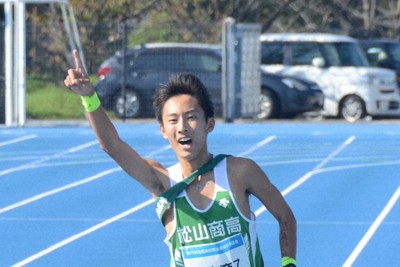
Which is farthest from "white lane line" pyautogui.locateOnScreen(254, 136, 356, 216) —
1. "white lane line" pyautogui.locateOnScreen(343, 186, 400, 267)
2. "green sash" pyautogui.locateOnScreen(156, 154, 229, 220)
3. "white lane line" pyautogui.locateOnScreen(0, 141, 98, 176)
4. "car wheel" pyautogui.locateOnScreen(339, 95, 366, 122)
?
"green sash" pyautogui.locateOnScreen(156, 154, 229, 220)

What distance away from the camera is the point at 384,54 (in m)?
28.9

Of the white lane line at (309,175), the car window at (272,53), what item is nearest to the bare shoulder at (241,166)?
the white lane line at (309,175)

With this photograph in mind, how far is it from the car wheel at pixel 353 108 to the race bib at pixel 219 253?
21049mm

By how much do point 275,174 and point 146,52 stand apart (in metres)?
9.70

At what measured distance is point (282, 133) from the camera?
22.5 meters

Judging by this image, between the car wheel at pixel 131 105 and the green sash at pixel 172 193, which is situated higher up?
the green sash at pixel 172 193

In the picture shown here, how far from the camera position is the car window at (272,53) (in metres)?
26.8

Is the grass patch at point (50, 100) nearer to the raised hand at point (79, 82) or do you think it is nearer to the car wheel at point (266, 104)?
the car wheel at point (266, 104)

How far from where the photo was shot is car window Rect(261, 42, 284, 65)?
26.8 m

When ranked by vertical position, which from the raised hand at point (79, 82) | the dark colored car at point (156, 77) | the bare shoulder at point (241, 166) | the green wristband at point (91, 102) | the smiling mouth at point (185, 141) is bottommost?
the dark colored car at point (156, 77)

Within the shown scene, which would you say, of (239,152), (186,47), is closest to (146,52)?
(186,47)

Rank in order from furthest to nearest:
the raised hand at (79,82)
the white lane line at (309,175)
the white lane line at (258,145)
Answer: the white lane line at (258,145), the white lane line at (309,175), the raised hand at (79,82)

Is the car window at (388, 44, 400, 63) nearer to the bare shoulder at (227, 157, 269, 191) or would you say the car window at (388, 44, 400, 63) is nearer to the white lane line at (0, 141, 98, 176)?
the white lane line at (0, 141, 98, 176)

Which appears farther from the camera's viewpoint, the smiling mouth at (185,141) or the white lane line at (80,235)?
the white lane line at (80,235)
